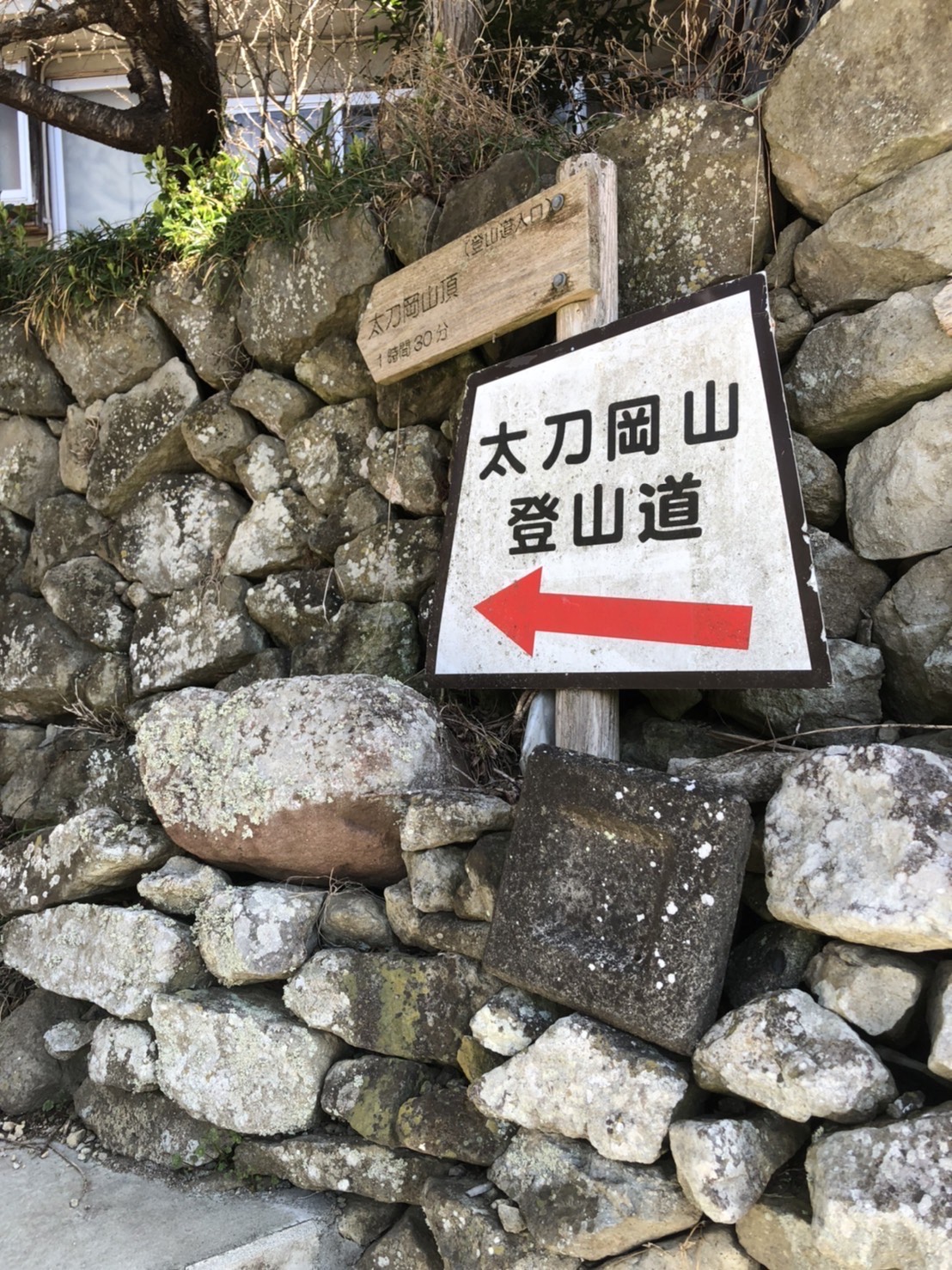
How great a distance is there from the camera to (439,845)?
219cm

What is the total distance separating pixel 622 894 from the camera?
1.85 metres

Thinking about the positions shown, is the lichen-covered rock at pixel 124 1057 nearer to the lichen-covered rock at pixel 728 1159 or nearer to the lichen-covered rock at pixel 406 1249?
the lichen-covered rock at pixel 406 1249

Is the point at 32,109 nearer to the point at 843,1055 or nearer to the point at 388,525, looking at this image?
the point at 388,525

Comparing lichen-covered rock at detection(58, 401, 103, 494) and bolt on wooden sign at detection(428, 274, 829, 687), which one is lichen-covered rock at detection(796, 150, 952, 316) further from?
lichen-covered rock at detection(58, 401, 103, 494)

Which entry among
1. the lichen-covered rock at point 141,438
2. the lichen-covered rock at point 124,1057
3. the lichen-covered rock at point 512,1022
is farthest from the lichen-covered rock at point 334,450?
the lichen-covered rock at point 512,1022

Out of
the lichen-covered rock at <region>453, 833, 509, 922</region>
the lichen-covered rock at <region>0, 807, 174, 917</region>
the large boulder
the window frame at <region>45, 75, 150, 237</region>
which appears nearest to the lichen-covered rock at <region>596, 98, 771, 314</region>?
the large boulder

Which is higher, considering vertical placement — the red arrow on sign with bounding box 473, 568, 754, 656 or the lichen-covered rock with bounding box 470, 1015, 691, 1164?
the red arrow on sign with bounding box 473, 568, 754, 656

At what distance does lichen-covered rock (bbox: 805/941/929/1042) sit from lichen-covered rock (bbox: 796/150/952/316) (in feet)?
4.66

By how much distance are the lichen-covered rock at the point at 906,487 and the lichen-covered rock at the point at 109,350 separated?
8.18 feet

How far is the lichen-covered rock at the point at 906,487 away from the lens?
2.08 m

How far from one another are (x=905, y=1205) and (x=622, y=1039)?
51cm

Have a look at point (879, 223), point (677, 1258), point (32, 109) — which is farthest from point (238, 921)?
point (32, 109)

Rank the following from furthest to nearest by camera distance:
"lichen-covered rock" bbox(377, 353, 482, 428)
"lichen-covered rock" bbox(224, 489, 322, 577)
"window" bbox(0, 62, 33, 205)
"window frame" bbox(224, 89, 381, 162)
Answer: "window" bbox(0, 62, 33, 205) < "window frame" bbox(224, 89, 381, 162) < "lichen-covered rock" bbox(224, 489, 322, 577) < "lichen-covered rock" bbox(377, 353, 482, 428)

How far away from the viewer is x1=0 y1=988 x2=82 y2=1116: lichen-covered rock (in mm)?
2736
